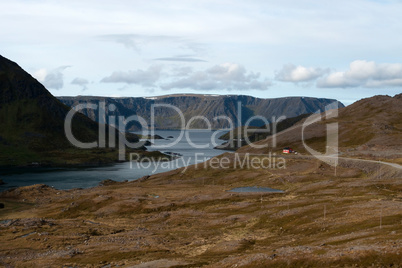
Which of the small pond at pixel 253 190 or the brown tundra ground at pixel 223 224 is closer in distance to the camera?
the brown tundra ground at pixel 223 224

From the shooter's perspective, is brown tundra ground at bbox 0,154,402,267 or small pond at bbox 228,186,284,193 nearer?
brown tundra ground at bbox 0,154,402,267

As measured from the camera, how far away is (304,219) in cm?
8381

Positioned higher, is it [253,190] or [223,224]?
[253,190]

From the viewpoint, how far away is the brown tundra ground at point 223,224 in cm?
5722

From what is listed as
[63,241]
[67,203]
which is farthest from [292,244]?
[67,203]

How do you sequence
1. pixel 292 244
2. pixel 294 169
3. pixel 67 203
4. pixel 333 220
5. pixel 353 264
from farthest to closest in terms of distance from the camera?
pixel 294 169 → pixel 67 203 → pixel 333 220 → pixel 292 244 → pixel 353 264

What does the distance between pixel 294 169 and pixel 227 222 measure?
78.5 metres

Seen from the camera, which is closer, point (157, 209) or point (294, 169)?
point (157, 209)

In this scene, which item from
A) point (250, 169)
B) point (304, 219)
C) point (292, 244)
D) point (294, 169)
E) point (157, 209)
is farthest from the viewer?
point (250, 169)

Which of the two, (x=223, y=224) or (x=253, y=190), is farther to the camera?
(x=253, y=190)

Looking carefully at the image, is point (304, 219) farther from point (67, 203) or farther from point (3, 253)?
point (67, 203)

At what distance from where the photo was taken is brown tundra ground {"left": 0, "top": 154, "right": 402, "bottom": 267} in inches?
2253

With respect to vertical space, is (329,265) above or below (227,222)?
above

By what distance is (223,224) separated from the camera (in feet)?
310
